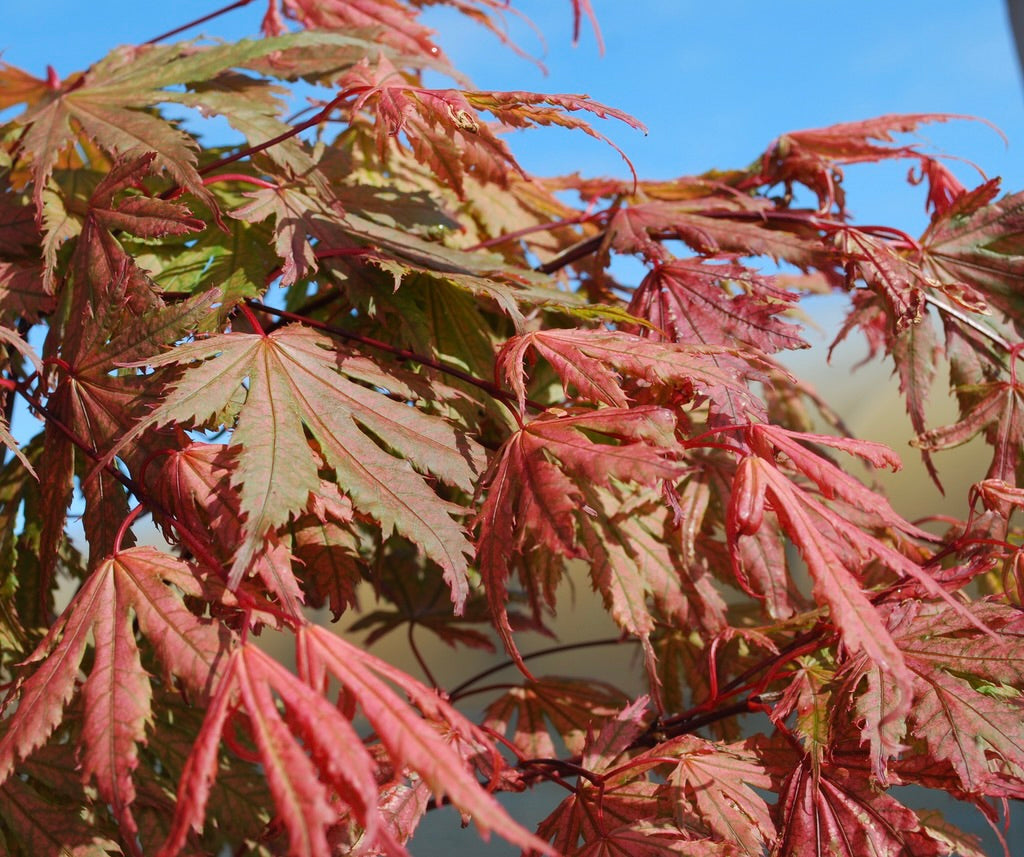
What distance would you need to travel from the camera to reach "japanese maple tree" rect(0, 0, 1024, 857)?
603 mm

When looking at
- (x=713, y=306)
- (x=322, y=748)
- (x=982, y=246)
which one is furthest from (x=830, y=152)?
(x=322, y=748)

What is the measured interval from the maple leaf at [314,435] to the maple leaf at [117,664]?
7cm

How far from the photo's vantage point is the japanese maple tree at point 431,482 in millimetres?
603

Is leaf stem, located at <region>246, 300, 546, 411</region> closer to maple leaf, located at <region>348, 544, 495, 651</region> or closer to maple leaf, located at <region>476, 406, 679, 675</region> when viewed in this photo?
maple leaf, located at <region>476, 406, 679, 675</region>

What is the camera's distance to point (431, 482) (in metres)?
0.86

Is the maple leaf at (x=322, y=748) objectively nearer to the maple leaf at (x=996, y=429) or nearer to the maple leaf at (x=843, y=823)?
the maple leaf at (x=843, y=823)

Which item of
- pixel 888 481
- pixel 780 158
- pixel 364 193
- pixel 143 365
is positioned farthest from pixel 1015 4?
pixel 143 365

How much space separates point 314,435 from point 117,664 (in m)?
0.21

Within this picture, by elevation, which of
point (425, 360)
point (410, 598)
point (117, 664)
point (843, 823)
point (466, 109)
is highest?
point (466, 109)

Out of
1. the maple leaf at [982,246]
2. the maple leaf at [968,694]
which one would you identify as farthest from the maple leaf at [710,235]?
the maple leaf at [968,694]

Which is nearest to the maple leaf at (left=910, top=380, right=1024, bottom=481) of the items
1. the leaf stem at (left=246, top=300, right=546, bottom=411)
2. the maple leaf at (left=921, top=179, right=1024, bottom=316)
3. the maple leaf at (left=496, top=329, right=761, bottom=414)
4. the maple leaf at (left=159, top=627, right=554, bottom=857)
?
the maple leaf at (left=921, top=179, right=1024, bottom=316)

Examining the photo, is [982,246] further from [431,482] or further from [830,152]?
[431,482]

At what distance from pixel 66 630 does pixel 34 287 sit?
0.35 metres

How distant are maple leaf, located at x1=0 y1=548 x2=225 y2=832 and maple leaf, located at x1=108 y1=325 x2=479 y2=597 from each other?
65 mm
